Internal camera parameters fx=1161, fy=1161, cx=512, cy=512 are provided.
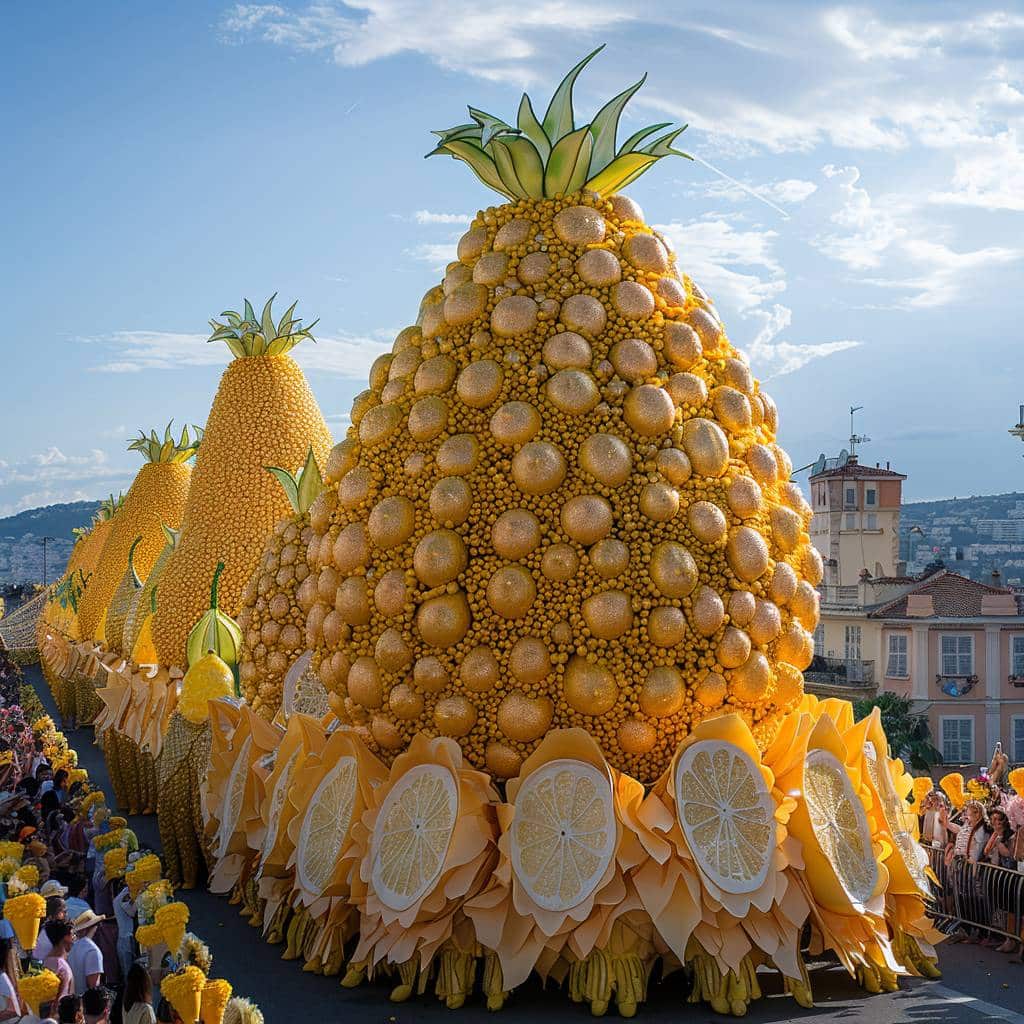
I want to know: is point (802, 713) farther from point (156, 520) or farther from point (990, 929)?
point (156, 520)

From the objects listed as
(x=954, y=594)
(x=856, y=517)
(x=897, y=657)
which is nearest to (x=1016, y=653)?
(x=954, y=594)

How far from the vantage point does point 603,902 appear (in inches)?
252

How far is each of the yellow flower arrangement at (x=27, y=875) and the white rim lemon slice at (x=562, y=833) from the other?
2.80 meters

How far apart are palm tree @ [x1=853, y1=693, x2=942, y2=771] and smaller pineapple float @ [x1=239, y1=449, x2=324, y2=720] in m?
A: 19.6

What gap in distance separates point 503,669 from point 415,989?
6.23 ft

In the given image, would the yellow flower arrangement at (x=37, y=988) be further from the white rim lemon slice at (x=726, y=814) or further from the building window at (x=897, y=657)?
the building window at (x=897, y=657)

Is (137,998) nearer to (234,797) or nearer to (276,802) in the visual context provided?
(276,802)

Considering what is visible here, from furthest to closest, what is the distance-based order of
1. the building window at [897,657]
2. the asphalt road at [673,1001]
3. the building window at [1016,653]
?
the building window at [897,657]
the building window at [1016,653]
the asphalt road at [673,1001]

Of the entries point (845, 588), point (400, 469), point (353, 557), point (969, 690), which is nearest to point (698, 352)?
point (400, 469)

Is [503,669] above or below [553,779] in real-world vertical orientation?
above

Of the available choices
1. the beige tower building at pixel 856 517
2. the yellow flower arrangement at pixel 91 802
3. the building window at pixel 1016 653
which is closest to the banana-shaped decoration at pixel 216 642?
the yellow flower arrangement at pixel 91 802

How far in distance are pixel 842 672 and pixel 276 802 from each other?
25.1 m

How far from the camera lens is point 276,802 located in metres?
8.06

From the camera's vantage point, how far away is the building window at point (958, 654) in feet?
92.4
